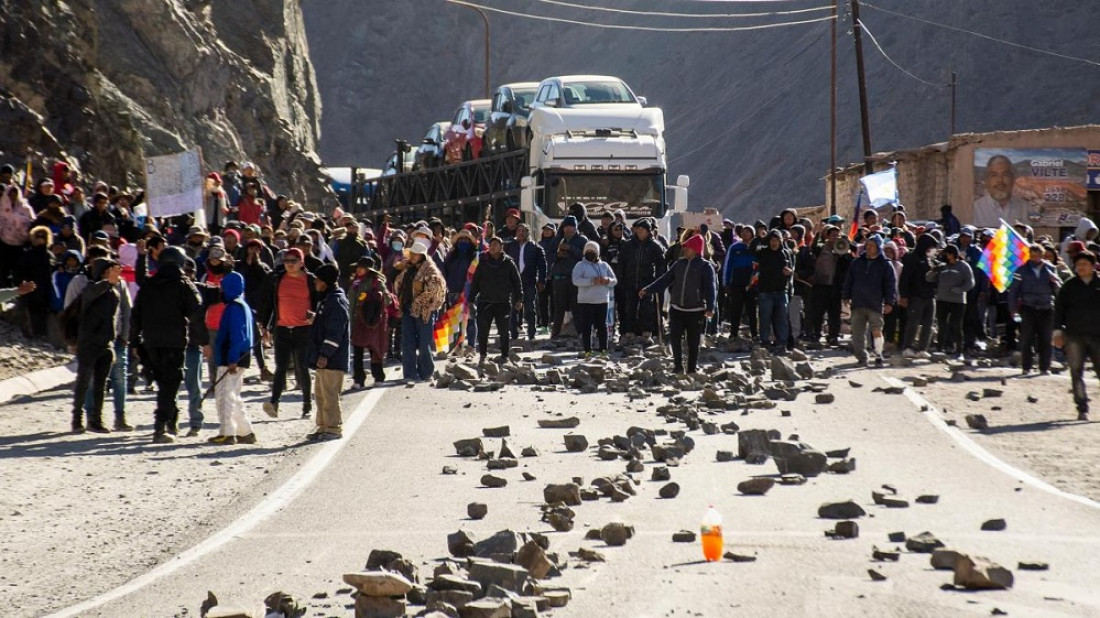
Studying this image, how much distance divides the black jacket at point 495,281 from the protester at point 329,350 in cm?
630

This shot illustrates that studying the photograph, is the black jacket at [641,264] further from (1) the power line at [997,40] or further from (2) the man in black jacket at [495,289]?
(1) the power line at [997,40]

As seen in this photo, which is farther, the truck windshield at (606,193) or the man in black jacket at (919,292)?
the truck windshield at (606,193)

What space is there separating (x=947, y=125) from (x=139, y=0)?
57.0 metres

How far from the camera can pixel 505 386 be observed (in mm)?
18750

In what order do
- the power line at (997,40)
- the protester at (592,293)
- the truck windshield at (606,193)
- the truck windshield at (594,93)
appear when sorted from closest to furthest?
the protester at (592,293), the truck windshield at (606,193), the truck windshield at (594,93), the power line at (997,40)

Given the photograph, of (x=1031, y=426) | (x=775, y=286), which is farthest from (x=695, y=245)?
(x=1031, y=426)

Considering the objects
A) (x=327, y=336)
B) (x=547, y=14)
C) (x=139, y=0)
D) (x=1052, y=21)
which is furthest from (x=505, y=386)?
(x=547, y=14)

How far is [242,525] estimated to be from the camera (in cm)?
966

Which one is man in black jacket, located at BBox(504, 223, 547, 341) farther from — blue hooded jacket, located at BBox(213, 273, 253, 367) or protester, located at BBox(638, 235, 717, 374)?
blue hooded jacket, located at BBox(213, 273, 253, 367)

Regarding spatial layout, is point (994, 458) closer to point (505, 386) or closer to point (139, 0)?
point (505, 386)

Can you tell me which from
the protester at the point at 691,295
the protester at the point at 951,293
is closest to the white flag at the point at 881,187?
the protester at the point at 951,293

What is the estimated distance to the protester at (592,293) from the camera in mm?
21859

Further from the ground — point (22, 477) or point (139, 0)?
point (139, 0)

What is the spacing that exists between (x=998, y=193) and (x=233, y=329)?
35.7m
